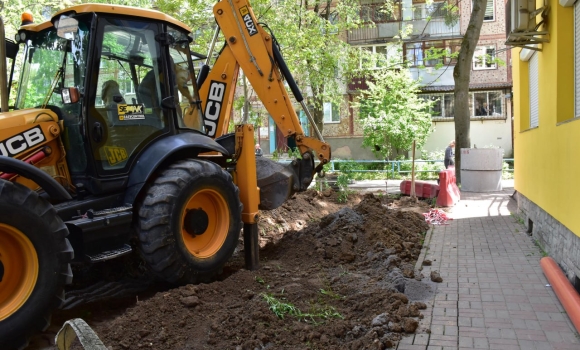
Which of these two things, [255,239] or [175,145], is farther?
[255,239]

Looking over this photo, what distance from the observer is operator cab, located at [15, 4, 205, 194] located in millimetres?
5094

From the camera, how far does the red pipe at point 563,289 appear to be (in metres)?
4.54

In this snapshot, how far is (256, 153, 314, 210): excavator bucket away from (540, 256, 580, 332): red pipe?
3.36 m

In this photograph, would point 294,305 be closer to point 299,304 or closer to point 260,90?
point 299,304

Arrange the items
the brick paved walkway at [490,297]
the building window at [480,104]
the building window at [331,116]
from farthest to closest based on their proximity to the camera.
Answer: the building window at [331,116]
the building window at [480,104]
the brick paved walkway at [490,297]

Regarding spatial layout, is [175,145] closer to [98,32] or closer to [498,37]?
[98,32]

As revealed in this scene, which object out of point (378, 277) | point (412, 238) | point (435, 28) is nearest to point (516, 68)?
point (412, 238)

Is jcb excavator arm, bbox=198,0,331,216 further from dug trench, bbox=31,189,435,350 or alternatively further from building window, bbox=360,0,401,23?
building window, bbox=360,0,401,23

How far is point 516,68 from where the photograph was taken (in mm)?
11148

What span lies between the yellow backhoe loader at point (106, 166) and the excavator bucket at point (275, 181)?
507 millimetres

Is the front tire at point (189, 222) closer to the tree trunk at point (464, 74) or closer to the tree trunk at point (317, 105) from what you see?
the tree trunk at point (464, 74)

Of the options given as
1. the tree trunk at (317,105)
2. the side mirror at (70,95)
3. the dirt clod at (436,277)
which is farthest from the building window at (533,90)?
the tree trunk at (317,105)

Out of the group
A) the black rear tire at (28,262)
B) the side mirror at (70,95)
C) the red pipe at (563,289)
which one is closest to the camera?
the black rear tire at (28,262)

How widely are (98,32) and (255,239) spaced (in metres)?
3.04
